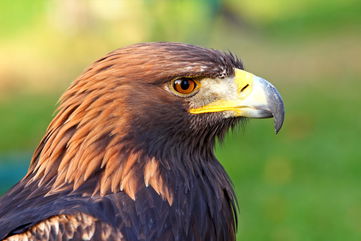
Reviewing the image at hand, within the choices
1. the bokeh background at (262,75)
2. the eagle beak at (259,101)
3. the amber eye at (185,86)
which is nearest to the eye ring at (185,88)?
the amber eye at (185,86)

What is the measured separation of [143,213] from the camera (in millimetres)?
4293

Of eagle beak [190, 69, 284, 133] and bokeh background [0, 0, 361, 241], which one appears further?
bokeh background [0, 0, 361, 241]

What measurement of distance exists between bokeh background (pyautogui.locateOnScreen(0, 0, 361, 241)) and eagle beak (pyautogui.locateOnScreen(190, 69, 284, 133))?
46.8 inches

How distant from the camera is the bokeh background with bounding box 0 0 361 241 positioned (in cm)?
894

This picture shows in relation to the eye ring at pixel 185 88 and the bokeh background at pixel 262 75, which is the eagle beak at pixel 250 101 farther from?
the bokeh background at pixel 262 75

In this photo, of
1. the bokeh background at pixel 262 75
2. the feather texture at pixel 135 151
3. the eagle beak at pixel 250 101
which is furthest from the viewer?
the bokeh background at pixel 262 75

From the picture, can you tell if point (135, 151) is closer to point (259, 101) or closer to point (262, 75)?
point (259, 101)

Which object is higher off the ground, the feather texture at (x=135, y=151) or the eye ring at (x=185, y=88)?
the eye ring at (x=185, y=88)

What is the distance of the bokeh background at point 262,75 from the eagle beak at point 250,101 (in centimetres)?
119

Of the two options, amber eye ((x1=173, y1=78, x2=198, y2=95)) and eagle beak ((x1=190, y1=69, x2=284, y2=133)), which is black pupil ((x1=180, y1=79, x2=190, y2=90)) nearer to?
amber eye ((x1=173, y1=78, x2=198, y2=95))

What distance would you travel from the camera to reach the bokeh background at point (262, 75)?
894 centimetres

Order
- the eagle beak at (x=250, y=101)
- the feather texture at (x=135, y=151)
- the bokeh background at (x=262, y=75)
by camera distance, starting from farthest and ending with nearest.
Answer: the bokeh background at (x=262, y=75), the eagle beak at (x=250, y=101), the feather texture at (x=135, y=151)

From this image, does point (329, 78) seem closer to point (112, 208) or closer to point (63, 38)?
point (63, 38)

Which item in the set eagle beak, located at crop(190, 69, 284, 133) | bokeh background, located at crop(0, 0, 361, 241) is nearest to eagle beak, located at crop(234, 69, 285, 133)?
eagle beak, located at crop(190, 69, 284, 133)
